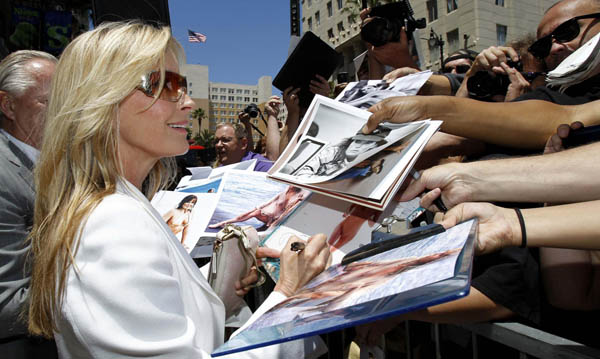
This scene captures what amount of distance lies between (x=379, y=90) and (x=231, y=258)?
100 centimetres

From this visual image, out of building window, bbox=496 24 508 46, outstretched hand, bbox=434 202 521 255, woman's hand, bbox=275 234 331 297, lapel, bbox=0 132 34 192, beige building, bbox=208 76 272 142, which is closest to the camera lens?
outstretched hand, bbox=434 202 521 255

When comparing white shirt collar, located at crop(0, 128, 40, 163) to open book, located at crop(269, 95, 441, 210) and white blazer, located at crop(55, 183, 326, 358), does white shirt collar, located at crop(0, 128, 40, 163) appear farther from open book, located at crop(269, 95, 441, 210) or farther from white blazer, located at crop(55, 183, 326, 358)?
open book, located at crop(269, 95, 441, 210)

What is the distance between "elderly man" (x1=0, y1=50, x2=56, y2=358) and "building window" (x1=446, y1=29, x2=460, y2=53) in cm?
3063

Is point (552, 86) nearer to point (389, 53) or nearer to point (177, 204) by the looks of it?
point (389, 53)

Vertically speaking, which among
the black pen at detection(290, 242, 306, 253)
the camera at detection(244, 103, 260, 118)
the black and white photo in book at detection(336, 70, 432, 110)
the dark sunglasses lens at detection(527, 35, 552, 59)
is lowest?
the black pen at detection(290, 242, 306, 253)

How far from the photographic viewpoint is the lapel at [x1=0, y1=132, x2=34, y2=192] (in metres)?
2.05

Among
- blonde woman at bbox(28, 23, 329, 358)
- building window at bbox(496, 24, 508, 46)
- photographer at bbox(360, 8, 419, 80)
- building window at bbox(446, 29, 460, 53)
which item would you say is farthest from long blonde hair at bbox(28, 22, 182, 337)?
building window at bbox(496, 24, 508, 46)

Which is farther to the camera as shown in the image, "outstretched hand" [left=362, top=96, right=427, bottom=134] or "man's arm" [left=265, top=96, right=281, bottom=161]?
"man's arm" [left=265, top=96, right=281, bottom=161]

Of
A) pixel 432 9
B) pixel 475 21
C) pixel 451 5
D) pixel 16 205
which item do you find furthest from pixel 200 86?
pixel 16 205

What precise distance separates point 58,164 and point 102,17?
2118mm

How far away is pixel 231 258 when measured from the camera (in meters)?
1.41

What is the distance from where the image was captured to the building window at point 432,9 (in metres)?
30.4

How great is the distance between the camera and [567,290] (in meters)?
1.14

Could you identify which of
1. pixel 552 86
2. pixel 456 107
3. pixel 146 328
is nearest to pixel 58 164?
pixel 146 328
